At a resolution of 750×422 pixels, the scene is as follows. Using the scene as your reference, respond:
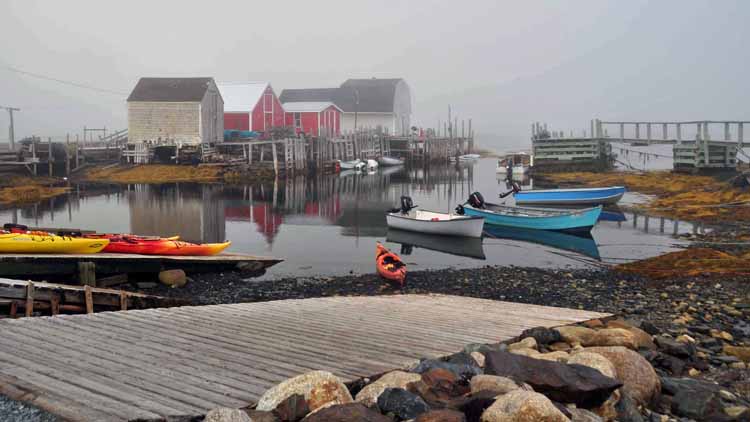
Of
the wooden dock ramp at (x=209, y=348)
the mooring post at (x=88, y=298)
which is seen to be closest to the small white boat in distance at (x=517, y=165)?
the mooring post at (x=88, y=298)

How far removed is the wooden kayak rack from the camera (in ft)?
35.4

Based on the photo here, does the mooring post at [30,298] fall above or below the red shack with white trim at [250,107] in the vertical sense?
below

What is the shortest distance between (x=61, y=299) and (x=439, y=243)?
14697 mm

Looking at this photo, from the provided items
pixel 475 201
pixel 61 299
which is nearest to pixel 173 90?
pixel 475 201

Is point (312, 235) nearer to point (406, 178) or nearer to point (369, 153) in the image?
point (406, 178)

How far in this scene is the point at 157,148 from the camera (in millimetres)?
51969

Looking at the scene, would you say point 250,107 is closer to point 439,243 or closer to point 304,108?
point 304,108

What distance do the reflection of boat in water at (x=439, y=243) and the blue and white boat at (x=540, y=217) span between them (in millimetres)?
2333

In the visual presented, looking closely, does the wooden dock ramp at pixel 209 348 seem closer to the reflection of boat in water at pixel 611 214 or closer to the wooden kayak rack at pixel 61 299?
the wooden kayak rack at pixel 61 299

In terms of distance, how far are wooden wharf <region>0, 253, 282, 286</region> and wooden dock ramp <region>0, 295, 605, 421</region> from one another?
6.41 m

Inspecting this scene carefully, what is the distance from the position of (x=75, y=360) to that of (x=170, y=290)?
9.05 metres

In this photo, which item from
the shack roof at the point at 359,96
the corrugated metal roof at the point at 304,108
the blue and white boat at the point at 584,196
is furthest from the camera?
the shack roof at the point at 359,96

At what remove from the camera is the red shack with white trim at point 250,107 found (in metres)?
58.6

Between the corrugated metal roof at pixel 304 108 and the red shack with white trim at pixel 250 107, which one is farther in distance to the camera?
the corrugated metal roof at pixel 304 108
